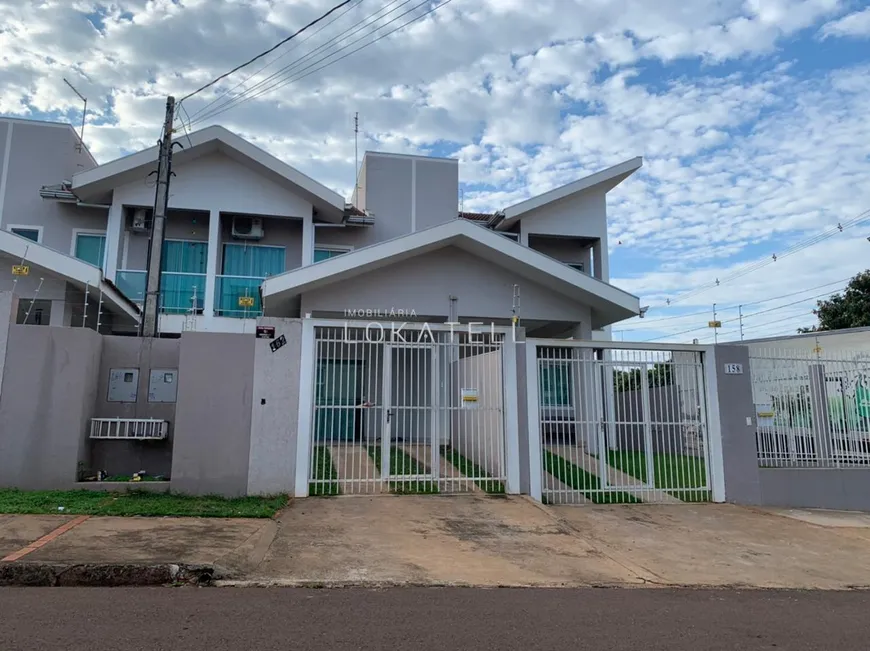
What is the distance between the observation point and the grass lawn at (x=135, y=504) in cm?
687

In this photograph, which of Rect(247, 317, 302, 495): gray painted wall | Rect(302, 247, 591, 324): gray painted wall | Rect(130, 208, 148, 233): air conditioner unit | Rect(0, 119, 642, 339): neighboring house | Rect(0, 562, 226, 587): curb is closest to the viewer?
Rect(0, 562, 226, 587): curb

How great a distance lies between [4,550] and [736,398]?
386 inches

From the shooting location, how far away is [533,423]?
9.02 meters

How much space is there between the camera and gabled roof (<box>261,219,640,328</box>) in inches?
475

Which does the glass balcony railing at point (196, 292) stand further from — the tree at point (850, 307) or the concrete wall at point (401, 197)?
the tree at point (850, 307)

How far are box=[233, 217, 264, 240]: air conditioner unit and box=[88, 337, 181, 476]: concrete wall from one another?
716cm

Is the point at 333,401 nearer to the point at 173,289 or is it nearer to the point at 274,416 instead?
the point at 274,416

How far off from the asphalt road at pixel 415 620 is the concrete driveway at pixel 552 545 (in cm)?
47

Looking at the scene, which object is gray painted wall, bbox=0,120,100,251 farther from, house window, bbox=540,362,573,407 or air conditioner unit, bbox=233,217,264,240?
house window, bbox=540,362,573,407

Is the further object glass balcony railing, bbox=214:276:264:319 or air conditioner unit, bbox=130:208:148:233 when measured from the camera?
air conditioner unit, bbox=130:208:148:233

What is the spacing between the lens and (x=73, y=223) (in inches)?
615

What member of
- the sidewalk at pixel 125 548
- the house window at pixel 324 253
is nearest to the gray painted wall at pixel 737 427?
the sidewalk at pixel 125 548

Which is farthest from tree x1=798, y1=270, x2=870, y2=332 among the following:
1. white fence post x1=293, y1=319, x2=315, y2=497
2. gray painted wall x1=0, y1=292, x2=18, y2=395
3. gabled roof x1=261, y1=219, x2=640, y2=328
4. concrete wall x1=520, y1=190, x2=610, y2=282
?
gray painted wall x1=0, y1=292, x2=18, y2=395

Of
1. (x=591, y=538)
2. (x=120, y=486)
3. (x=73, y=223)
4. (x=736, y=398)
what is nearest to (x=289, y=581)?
(x=591, y=538)
